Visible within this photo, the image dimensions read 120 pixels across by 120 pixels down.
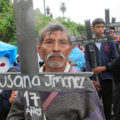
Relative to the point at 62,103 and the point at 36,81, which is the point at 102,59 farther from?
the point at 36,81

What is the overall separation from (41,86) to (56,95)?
1.16ft

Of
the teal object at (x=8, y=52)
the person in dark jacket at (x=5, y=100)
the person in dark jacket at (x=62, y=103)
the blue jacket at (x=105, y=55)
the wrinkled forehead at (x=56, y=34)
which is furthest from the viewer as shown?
the blue jacket at (x=105, y=55)

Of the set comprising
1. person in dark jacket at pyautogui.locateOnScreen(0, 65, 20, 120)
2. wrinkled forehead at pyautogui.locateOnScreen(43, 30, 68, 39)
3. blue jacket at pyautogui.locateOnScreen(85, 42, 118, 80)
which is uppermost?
wrinkled forehead at pyautogui.locateOnScreen(43, 30, 68, 39)

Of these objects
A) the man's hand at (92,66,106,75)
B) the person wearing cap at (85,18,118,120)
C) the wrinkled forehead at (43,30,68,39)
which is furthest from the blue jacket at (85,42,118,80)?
the wrinkled forehead at (43,30,68,39)

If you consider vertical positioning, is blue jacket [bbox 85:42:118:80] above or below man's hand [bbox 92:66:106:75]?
above

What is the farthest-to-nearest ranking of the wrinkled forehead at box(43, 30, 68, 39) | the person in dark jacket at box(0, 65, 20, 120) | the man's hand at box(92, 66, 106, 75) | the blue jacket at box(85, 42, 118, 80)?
the blue jacket at box(85, 42, 118, 80) → the man's hand at box(92, 66, 106, 75) → the person in dark jacket at box(0, 65, 20, 120) → the wrinkled forehead at box(43, 30, 68, 39)

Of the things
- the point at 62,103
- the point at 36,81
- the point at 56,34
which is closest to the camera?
the point at 36,81

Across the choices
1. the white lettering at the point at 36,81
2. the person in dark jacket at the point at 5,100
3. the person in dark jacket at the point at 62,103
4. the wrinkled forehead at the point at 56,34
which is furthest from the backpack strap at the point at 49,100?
the person in dark jacket at the point at 5,100

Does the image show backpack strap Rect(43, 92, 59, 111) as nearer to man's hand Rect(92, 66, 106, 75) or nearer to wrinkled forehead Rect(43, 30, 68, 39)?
wrinkled forehead Rect(43, 30, 68, 39)

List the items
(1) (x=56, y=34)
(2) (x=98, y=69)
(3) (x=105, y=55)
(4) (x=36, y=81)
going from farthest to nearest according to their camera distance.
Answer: (3) (x=105, y=55) → (2) (x=98, y=69) → (1) (x=56, y=34) → (4) (x=36, y=81)

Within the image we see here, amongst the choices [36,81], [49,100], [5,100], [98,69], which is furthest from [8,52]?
[36,81]

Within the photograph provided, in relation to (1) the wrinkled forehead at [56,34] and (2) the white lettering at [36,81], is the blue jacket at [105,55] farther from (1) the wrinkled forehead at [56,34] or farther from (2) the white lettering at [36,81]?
(2) the white lettering at [36,81]

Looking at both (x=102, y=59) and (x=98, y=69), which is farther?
(x=102, y=59)

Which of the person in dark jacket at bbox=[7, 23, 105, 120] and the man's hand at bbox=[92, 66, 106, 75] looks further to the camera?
the man's hand at bbox=[92, 66, 106, 75]
